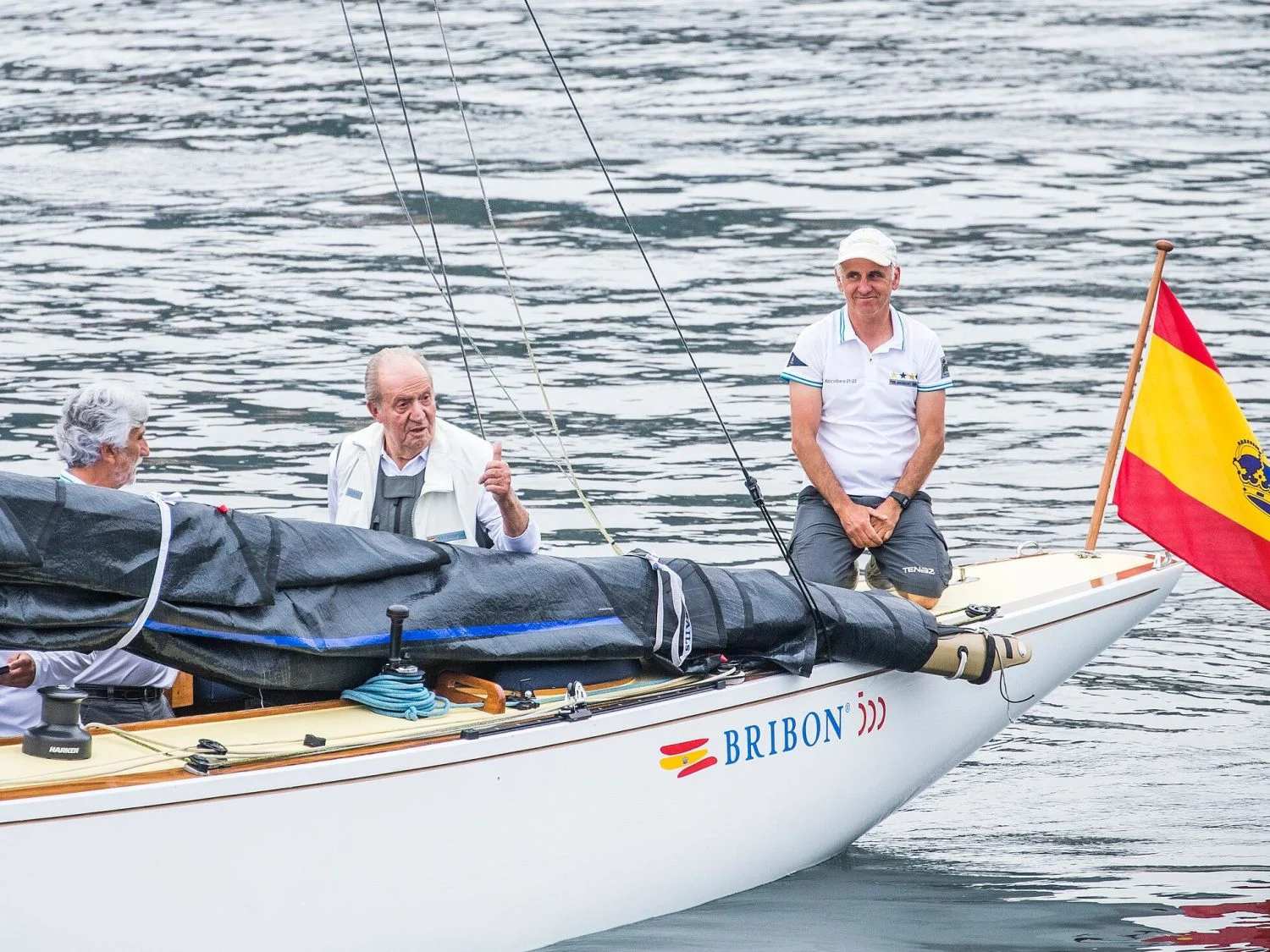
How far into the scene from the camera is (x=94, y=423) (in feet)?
16.0

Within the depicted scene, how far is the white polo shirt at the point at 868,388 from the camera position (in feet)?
21.9

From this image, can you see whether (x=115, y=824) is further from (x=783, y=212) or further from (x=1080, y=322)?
(x=783, y=212)

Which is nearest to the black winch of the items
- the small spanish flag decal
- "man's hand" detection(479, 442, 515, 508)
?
"man's hand" detection(479, 442, 515, 508)

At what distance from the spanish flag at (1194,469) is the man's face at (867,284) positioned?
1201mm

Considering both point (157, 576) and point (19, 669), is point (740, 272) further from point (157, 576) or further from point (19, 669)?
point (157, 576)

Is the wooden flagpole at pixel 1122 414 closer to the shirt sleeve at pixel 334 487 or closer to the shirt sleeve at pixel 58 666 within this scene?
the shirt sleeve at pixel 334 487

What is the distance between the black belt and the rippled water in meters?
1.35

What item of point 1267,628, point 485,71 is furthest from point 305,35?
point 1267,628

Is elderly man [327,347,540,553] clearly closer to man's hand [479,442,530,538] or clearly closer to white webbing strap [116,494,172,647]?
man's hand [479,442,530,538]

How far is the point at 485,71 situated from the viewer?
22.5 meters

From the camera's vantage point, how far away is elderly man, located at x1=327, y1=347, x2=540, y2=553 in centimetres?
561

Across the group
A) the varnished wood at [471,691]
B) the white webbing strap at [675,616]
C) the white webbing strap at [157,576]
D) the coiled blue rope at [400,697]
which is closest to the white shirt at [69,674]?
the white webbing strap at [157,576]

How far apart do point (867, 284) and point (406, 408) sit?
1.74 m

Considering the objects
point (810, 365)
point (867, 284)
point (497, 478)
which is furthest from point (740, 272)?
point (497, 478)
